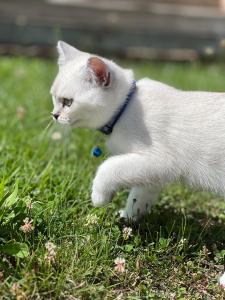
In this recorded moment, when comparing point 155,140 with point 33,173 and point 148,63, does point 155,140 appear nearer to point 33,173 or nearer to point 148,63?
point 33,173

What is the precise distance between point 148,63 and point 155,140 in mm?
4406

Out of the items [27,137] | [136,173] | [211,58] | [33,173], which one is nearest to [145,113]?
[136,173]

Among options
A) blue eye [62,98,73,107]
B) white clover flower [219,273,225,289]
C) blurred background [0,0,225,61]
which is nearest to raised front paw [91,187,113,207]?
blue eye [62,98,73,107]

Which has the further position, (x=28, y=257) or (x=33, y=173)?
(x=33, y=173)

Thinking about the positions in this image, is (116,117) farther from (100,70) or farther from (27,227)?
(27,227)

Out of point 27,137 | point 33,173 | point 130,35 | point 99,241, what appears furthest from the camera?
point 130,35

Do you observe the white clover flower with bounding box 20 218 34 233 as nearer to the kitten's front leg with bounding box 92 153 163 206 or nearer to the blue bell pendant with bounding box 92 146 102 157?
the kitten's front leg with bounding box 92 153 163 206

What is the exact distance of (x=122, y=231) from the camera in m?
2.13

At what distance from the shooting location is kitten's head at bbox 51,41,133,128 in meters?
1.99

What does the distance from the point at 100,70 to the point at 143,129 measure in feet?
0.95

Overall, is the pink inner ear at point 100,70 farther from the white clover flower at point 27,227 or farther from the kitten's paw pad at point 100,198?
the white clover flower at point 27,227

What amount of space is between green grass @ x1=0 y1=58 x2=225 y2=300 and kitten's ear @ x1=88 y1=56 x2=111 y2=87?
53 centimetres

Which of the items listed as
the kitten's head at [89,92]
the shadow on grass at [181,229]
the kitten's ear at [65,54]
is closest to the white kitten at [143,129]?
the kitten's head at [89,92]

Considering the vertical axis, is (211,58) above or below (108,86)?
below
